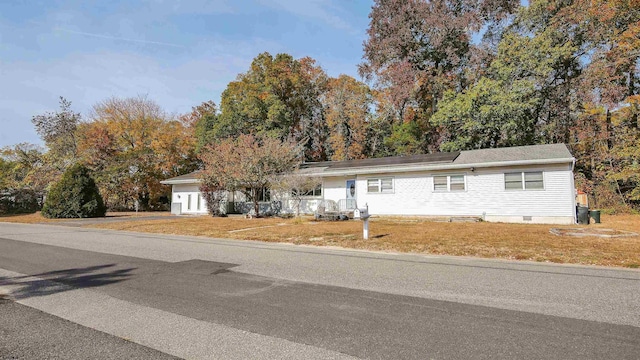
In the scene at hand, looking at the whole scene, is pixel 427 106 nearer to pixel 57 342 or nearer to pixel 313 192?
pixel 313 192

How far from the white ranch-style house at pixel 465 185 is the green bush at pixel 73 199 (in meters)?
14.7

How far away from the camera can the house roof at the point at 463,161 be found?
53.2 feet

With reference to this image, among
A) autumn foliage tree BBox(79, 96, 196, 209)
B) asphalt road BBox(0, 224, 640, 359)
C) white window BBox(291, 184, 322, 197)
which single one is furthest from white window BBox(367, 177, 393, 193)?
autumn foliage tree BBox(79, 96, 196, 209)

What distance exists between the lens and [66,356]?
3.07 meters

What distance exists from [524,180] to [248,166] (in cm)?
1478

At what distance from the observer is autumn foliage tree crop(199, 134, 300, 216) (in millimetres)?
21188

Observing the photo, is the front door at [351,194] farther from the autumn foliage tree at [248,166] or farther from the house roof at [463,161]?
the autumn foliage tree at [248,166]

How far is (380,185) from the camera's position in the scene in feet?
66.2

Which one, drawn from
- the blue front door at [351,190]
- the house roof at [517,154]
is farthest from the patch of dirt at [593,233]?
the blue front door at [351,190]

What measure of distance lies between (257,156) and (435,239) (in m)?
13.2

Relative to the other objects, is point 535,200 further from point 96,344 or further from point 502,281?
point 96,344

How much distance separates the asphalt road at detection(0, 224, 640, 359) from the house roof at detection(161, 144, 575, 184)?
A: 11.0 metres

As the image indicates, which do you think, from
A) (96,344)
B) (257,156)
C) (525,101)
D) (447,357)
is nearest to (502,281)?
(447,357)

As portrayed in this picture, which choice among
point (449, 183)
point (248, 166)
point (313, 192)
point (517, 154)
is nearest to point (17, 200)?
point (248, 166)
